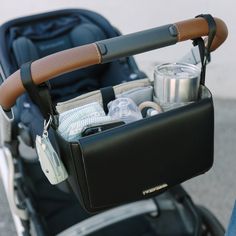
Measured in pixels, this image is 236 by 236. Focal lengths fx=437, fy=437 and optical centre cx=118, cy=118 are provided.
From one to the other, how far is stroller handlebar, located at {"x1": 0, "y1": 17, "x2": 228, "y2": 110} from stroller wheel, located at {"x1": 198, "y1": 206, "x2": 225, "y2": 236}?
0.63m

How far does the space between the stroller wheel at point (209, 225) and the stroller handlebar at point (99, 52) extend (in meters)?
0.63

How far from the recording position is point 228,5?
191 cm

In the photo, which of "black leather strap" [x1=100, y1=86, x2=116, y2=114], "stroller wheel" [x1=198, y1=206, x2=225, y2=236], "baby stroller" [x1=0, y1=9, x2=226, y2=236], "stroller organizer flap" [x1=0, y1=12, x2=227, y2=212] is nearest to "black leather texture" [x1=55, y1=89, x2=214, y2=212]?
"stroller organizer flap" [x1=0, y1=12, x2=227, y2=212]

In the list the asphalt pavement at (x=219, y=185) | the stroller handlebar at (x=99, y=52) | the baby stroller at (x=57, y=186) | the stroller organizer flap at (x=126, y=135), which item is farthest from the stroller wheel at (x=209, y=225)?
the stroller handlebar at (x=99, y=52)

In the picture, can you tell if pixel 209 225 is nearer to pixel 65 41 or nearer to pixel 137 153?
pixel 137 153

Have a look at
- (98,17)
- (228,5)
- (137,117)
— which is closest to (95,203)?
(137,117)

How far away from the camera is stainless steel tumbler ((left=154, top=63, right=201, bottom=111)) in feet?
2.66

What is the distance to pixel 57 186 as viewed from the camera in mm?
1100

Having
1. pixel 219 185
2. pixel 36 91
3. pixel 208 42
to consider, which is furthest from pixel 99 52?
pixel 219 185

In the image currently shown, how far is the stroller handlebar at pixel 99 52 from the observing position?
0.72 meters

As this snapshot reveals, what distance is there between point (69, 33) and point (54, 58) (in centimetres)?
57

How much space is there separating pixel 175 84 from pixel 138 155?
0.15 metres

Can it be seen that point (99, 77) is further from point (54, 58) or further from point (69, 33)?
point (54, 58)

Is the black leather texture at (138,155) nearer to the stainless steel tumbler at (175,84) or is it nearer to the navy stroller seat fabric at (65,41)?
the stainless steel tumbler at (175,84)
